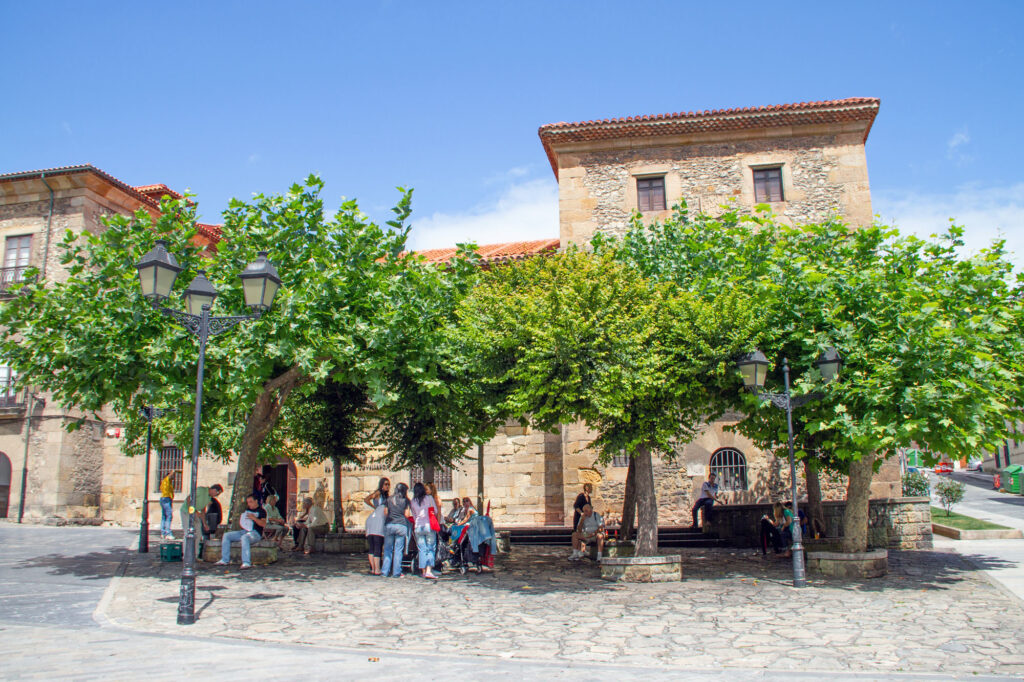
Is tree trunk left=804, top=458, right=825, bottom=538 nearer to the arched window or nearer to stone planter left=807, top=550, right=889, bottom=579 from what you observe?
stone planter left=807, top=550, right=889, bottom=579

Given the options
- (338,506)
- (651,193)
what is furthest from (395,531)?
(651,193)

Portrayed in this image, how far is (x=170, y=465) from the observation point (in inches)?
1043

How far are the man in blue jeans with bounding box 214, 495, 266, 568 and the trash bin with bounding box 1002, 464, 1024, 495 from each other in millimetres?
37925

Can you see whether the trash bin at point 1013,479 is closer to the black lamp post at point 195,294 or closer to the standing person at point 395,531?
the standing person at point 395,531

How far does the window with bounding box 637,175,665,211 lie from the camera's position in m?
22.6

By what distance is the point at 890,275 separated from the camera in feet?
39.5

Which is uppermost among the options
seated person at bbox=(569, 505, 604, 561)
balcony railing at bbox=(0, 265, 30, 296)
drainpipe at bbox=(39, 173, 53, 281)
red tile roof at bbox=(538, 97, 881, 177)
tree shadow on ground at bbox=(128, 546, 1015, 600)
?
red tile roof at bbox=(538, 97, 881, 177)

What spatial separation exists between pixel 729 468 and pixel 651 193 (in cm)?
866

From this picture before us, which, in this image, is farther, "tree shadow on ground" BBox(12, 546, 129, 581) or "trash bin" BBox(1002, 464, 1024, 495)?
"trash bin" BBox(1002, 464, 1024, 495)

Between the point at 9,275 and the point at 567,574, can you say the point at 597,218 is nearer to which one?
the point at 567,574

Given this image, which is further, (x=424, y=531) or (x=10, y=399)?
(x=10, y=399)

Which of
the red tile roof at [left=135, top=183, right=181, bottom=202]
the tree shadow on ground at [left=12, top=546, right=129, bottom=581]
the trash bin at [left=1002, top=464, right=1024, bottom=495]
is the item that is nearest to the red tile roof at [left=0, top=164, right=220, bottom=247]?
the red tile roof at [left=135, top=183, right=181, bottom=202]

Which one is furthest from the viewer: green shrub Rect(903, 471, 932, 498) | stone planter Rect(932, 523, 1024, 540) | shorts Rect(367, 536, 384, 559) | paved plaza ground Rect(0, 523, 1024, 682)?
green shrub Rect(903, 471, 932, 498)

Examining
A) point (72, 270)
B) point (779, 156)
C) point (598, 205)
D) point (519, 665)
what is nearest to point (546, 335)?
point (519, 665)
